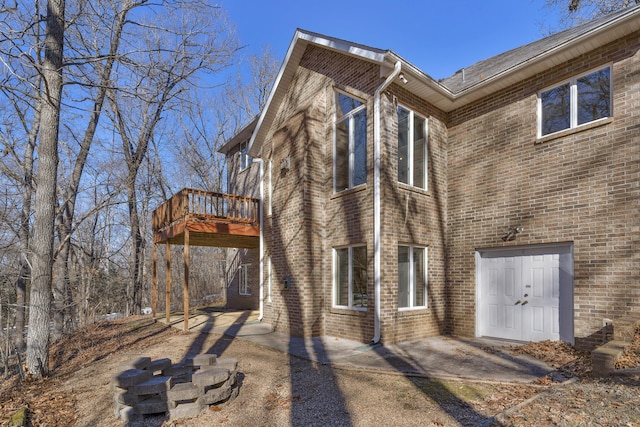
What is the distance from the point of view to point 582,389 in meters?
4.52

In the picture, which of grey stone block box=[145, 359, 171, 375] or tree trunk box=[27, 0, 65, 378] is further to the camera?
tree trunk box=[27, 0, 65, 378]

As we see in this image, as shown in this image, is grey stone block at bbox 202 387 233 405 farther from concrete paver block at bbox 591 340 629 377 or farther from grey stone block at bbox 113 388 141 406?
concrete paver block at bbox 591 340 629 377

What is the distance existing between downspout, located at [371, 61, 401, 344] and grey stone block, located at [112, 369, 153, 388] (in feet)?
14.9

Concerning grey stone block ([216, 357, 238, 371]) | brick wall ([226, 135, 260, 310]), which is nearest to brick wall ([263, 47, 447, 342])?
grey stone block ([216, 357, 238, 371])

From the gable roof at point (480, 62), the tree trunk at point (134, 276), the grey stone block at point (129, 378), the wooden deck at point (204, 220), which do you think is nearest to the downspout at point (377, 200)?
the gable roof at point (480, 62)

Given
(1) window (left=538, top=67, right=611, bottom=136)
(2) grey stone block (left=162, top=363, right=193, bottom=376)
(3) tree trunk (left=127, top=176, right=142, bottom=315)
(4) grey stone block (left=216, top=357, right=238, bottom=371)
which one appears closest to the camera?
(4) grey stone block (left=216, top=357, right=238, bottom=371)

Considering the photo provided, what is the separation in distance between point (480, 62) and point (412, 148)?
5.11 m

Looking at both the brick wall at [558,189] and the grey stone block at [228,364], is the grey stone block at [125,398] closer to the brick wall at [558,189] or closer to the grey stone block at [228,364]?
the grey stone block at [228,364]

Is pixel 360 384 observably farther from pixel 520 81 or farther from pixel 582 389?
pixel 520 81

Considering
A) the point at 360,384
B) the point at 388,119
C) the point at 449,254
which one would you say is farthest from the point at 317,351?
the point at 388,119

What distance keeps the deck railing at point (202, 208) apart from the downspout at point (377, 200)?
187 inches

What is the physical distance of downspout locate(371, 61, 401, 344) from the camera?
7730mm

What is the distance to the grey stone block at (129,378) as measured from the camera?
452 centimetres

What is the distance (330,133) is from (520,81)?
4.53 metres
